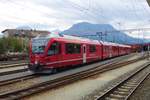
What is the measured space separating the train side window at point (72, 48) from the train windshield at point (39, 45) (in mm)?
2622

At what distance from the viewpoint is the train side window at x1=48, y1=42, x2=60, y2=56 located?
2161 cm

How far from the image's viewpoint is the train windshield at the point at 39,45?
→ 21547 millimetres

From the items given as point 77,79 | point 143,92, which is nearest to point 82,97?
point 143,92

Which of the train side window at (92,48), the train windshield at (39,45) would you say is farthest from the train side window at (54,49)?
the train side window at (92,48)

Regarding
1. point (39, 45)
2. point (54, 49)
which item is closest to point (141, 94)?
point (54, 49)

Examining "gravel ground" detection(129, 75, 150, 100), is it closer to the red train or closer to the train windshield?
the red train

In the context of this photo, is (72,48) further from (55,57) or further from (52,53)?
(52,53)

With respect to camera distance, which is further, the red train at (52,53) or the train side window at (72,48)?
the train side window at (72,48)

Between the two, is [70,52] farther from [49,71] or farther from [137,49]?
[137,49]

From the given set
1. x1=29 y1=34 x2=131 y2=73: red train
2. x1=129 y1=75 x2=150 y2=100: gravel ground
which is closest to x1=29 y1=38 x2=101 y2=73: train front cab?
x1=29 y1=34 x2=131 y2=73: red train

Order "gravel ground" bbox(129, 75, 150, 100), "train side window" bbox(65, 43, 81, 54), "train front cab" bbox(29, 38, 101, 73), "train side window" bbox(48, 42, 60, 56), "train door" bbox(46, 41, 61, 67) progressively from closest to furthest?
"gravel ground" bbox(129, 75, 150, 100) → "train front cab" bbox(29, 38, 101, 73) → "train door" bbox(46, 41, 61, 67) → "train side window" bbox(48, 42, 60, 56) → "train side window" bbox(65, 43, 81, 54)

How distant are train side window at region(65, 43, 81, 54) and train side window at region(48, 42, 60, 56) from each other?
165 centimetres

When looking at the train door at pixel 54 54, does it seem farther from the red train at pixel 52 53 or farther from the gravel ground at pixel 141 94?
the gravel ground at pixel 141 94

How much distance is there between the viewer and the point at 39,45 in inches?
862
